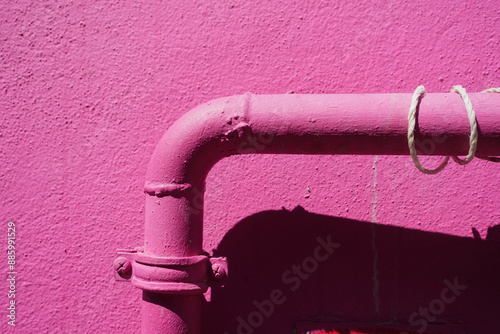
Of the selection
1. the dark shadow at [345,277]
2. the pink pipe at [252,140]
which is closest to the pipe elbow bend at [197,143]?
the pink pipe at [252,140]

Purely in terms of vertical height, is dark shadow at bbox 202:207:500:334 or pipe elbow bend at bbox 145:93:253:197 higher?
pipe elbow bend at bbox 145:93:253:197

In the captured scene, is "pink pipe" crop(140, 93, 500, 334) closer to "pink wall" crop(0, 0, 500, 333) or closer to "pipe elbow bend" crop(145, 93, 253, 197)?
"pipe elbow bend" crop(145, 93, 253, 197)

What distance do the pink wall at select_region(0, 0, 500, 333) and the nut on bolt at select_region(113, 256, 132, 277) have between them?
0.47 ft

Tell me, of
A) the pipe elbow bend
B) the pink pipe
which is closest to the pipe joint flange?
the pink pipe

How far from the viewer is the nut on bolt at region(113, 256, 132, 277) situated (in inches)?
29.7

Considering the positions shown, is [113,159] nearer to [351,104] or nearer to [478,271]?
[351,104]

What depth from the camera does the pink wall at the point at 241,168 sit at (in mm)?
880

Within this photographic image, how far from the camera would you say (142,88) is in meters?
0.93

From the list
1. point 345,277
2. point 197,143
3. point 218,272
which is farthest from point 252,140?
point 345,277

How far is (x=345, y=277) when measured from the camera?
2.90ft

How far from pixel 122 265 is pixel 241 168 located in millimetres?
360

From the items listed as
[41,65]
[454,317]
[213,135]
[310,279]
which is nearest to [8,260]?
[41,65]

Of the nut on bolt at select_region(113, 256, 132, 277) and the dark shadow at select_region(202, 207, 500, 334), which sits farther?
the dark shadow at select_region(202, 207, 500, 334)

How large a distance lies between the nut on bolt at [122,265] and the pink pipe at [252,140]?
6cm
